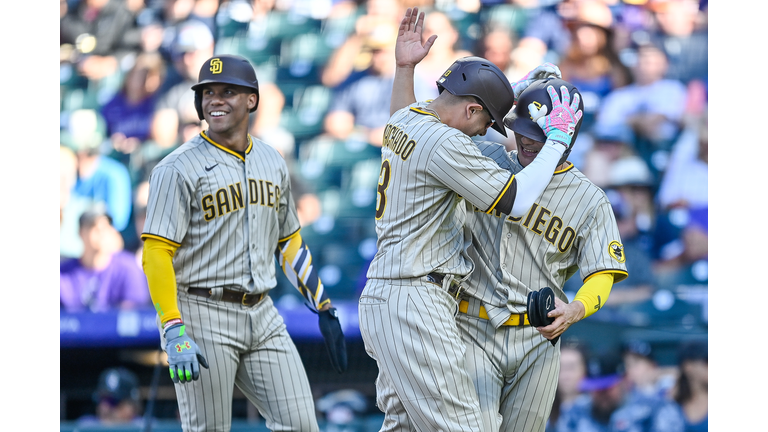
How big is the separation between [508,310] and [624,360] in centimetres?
389

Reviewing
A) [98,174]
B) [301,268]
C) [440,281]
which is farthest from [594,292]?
[98,174]

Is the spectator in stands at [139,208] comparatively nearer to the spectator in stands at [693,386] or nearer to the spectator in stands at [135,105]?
the spectator in stands at [135,105]

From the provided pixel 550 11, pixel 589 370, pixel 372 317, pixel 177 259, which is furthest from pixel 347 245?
pixel 372 317

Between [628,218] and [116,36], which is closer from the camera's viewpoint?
[628,218]

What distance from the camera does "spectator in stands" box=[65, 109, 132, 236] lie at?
7.09m

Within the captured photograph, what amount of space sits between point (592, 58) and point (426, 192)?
4.72m

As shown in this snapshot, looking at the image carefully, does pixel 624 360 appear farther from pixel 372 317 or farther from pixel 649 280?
pixel 372 317

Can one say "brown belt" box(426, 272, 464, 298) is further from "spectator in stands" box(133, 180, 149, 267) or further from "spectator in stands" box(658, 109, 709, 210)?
"spectator in stands" box(133, 180, 149, 267)

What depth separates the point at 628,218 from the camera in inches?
259

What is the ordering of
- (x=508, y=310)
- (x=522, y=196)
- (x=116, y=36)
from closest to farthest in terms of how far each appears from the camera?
(x=522, y=196), (x=508, y=310), (x=116, y=36)

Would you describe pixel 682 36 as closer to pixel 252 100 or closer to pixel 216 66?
pixel 252 100

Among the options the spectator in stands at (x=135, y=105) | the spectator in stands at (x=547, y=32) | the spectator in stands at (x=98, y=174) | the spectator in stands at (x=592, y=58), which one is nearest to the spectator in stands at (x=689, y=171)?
the spectator in stands at (x=592, y=58)

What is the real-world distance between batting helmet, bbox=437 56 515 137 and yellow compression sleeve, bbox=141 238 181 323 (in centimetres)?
133

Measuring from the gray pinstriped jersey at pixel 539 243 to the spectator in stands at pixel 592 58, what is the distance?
13.1 feet
